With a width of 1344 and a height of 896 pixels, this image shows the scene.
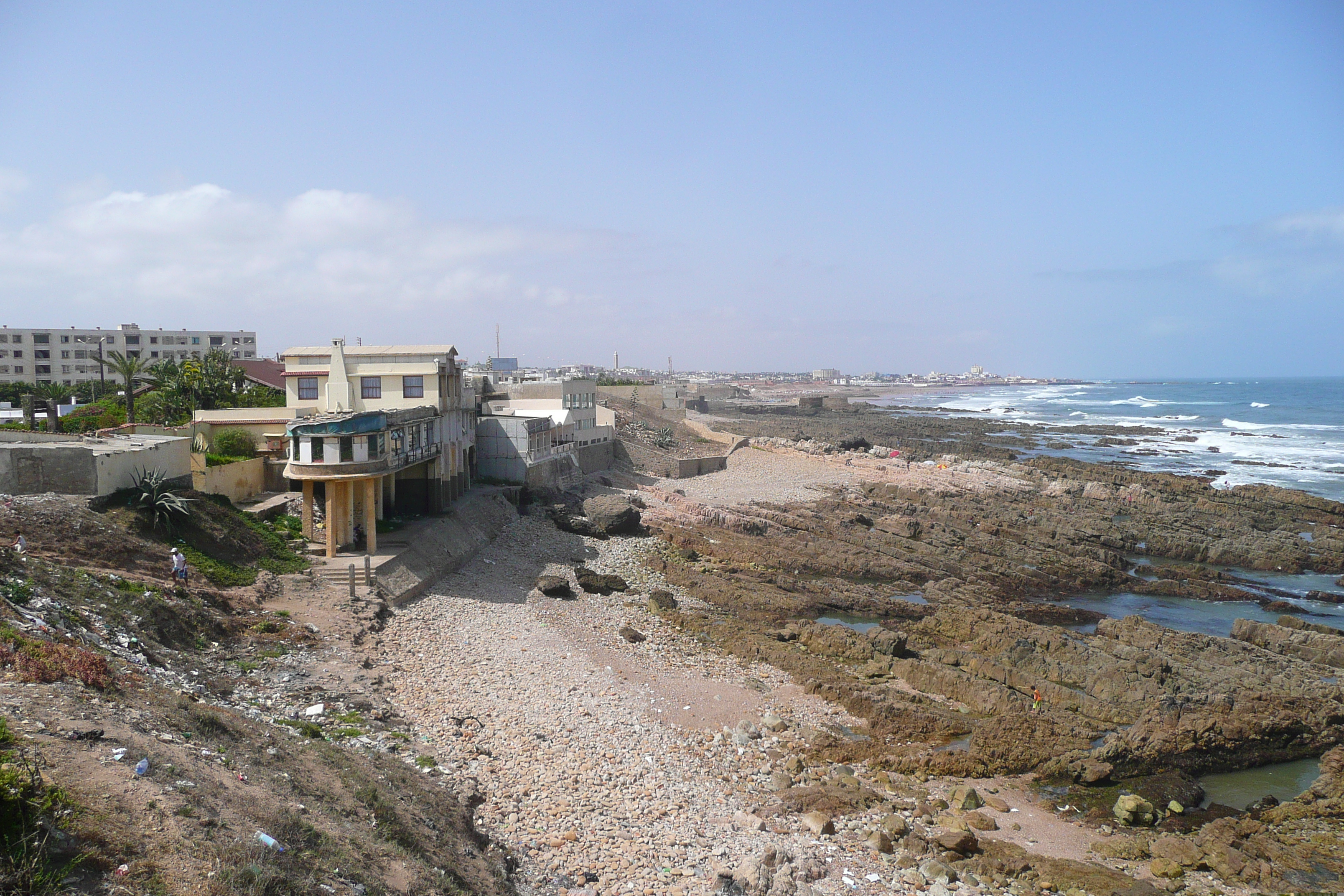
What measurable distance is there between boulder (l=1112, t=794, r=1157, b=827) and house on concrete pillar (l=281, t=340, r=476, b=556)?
21.9 m

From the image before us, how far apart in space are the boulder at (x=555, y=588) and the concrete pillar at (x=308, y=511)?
7.89 meters

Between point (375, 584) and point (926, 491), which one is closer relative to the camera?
point (375, 584)

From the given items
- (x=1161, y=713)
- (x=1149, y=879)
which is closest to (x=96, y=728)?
(x=1149, y=879)

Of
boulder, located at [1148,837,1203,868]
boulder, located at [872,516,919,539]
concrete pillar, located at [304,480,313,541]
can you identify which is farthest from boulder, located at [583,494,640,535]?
boulder, located at [1148,837,1203,868]

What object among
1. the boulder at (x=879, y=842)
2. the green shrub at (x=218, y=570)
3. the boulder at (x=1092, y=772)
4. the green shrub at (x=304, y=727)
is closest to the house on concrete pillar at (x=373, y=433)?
the green shrub at (x=218, y=570)

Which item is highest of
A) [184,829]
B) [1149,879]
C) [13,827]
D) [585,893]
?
[13,827]

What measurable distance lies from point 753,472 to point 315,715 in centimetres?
4445

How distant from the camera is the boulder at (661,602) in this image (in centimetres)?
2711

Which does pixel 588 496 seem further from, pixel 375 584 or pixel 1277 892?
pixel 1277 892

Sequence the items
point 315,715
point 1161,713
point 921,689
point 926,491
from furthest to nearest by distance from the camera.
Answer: point 926,491, point 921,689, point 1161,713, point 315,715

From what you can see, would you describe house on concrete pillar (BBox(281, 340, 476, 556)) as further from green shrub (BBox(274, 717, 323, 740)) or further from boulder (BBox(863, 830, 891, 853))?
boulder (BBox(863, 830, 891, 853))

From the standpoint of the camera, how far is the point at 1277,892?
13883 mm

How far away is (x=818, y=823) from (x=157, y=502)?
19265 millimetres

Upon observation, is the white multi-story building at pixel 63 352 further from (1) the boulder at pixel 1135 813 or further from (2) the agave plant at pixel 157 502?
(1) the boulder at pixel 1135 813
